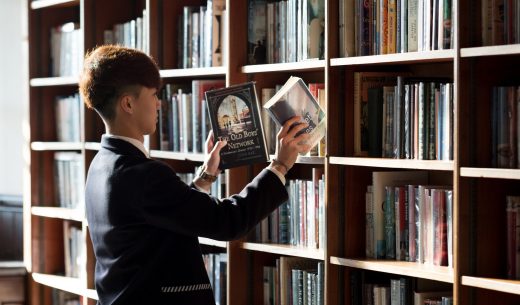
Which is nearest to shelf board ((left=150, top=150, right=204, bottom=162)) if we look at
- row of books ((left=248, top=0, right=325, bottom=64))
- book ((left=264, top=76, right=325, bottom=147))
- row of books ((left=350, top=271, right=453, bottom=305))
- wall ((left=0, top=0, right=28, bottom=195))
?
row of books ((left=248, top=0, right=325, bottom=64))

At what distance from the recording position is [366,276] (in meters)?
2.91

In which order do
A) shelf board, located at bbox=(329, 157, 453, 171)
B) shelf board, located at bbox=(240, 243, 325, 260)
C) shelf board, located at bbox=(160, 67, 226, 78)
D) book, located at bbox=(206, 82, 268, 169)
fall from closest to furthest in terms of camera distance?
shelf board, located at bbox=(329, 157, 453, 171)
book, located at bbox=(206, 82, 268, 169)
shelf board, located at bbox=(240, 243, 325, 260)
shelf board, located at bbox=(160, 67, 226, 78)

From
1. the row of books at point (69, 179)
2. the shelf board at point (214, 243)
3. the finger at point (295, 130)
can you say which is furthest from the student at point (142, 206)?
the row of books at point (69, 179)

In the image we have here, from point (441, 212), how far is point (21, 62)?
3091 mm

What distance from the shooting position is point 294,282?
3.10 meters

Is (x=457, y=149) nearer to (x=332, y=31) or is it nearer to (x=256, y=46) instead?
(x=332, y=31)

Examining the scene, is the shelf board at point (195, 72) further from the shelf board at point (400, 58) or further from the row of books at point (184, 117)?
the shelf board at point (400, 58)

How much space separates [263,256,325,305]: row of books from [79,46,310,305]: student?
555 millimetres

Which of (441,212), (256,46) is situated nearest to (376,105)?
(441,212)

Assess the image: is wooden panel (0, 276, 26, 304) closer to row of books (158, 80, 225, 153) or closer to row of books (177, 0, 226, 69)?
row of books (158, 80, 225, 153)

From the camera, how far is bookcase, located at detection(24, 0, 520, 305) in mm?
2447

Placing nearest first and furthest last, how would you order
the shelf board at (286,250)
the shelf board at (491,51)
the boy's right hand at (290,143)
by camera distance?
1. the shelf board at (491,51)
2. the boy's right hand at (290,143)
3. the shelf board at (286,250)

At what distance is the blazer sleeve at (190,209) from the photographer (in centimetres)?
241

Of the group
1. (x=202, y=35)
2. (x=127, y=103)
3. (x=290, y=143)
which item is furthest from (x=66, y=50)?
(x=290, y=143)
